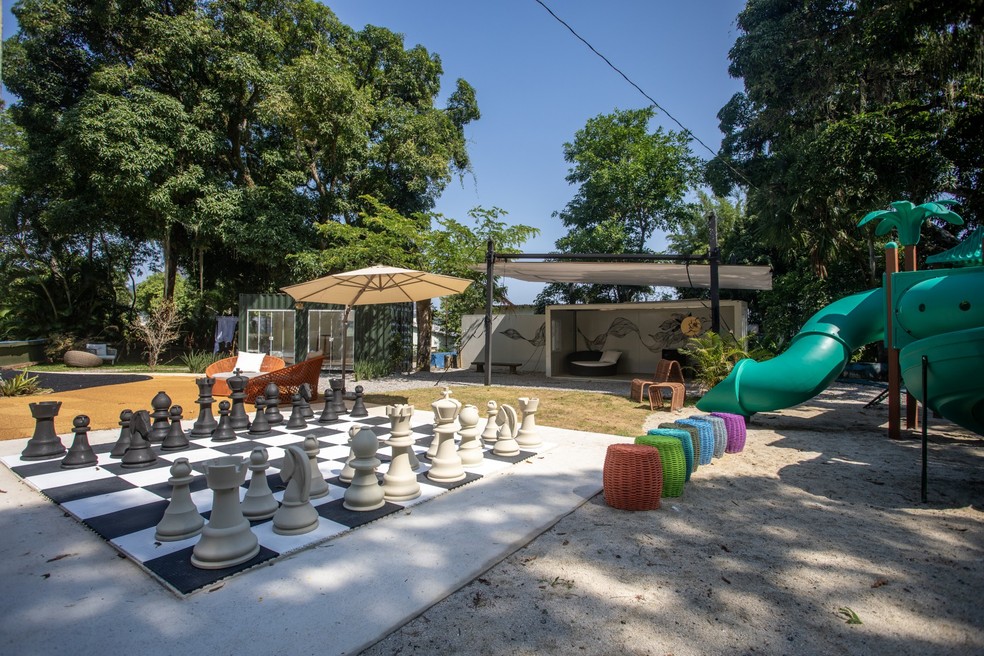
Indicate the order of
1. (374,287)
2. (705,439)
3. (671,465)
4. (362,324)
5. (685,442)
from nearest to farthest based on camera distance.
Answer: (671,465)
(685,442)
(705,439)
(374,287)
(362,324)

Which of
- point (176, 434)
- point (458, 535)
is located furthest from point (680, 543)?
point (176, 434)

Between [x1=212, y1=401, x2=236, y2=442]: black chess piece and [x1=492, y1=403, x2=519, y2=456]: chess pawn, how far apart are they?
2.48m

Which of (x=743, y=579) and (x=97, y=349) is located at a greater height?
(x=97, y=349)

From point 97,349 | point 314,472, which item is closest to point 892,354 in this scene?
point 314,472

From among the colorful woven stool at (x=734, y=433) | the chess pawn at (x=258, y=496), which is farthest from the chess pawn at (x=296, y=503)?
the colorful woven stool at (x=734, y=433)

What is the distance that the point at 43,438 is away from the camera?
12.6 feet

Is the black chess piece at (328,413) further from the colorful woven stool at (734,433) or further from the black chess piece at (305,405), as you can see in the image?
the colorful woven stool at (734,433)

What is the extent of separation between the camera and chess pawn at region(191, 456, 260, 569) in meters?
2.10

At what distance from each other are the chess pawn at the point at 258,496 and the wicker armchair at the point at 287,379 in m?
4.04

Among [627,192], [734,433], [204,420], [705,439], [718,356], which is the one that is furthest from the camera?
[627,192]

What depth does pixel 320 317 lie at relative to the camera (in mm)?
13680

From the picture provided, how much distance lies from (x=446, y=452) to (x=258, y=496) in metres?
1.27

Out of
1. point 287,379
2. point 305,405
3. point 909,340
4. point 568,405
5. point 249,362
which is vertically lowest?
point 568,405

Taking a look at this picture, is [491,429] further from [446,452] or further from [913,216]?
[913,216]
